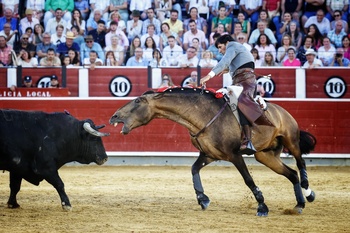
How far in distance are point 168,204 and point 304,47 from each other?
21.2 ft

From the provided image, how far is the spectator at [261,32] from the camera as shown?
614 inches

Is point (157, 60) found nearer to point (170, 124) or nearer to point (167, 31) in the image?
point (167, 31)

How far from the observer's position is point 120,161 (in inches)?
584

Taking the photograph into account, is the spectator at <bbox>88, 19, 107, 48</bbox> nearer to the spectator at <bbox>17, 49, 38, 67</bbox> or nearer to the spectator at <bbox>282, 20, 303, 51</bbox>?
the spectator at <bbox>17, 49, 38, 67</bbox>

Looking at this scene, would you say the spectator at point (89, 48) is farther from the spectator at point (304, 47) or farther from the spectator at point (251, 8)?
the spectator at point (304, 47)

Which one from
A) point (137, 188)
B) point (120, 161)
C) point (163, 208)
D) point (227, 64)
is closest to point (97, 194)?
point (137, 188)

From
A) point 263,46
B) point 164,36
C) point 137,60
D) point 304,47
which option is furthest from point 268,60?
point 137,60

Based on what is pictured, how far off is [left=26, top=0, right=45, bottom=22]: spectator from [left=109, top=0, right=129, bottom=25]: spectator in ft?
4.59

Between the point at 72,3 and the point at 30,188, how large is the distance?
6200mm

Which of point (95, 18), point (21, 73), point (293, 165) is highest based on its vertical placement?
point (95, 18)

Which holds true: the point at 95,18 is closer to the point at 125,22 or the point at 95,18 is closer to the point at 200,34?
the point at 125,22

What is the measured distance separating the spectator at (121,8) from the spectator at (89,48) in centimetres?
117

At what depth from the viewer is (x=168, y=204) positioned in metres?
9.73

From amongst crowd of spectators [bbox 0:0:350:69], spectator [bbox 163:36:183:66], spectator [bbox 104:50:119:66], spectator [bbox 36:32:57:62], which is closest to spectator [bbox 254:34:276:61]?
crowd of spectators [bbox 0:0:350:69]
